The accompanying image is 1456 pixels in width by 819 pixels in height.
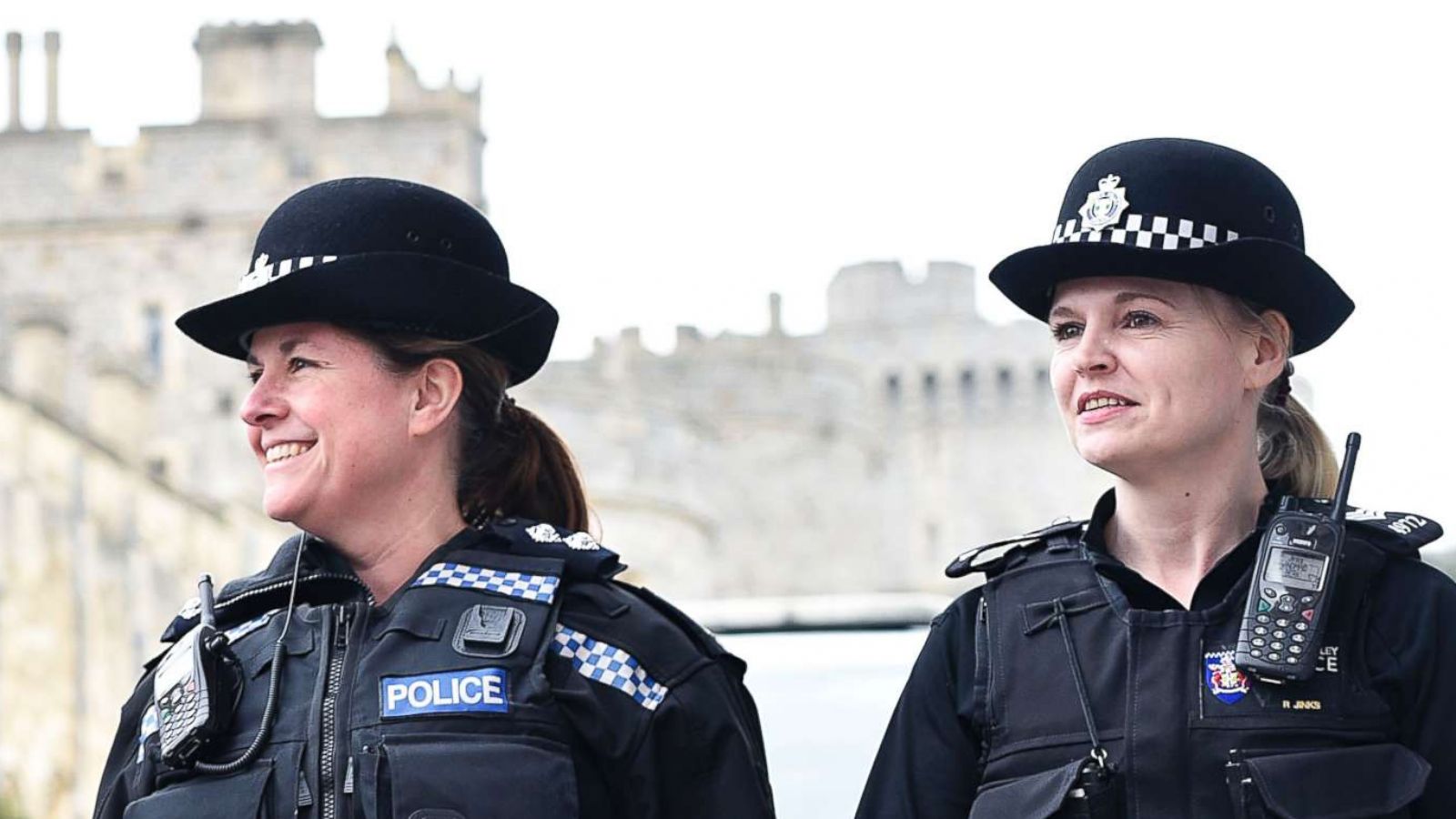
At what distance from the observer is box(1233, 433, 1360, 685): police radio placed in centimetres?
301

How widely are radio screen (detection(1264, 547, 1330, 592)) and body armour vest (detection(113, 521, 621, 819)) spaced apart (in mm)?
958

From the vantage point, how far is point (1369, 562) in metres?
3.12

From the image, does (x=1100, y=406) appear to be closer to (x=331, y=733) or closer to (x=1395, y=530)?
(x=1395, y=530)

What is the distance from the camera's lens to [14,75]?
146 feet

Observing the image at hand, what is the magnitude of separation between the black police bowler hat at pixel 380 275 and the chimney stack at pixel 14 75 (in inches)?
1631

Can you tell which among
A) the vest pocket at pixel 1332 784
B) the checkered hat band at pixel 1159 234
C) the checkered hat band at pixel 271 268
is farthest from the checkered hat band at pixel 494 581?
the vest pocket at pixel 1332 784

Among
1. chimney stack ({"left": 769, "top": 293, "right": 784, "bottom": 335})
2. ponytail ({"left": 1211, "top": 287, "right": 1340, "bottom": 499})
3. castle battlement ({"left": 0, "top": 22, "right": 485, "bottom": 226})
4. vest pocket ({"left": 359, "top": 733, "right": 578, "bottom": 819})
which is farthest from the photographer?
chimney stack ({"left": 769, "top": 293, "right": 784, "bottom": 335})

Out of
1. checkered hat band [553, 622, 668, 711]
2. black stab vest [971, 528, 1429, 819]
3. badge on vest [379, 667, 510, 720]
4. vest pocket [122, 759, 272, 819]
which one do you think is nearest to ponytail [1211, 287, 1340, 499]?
black stab vest [971, 528, 1429, 819]

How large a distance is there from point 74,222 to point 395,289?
4075 cm

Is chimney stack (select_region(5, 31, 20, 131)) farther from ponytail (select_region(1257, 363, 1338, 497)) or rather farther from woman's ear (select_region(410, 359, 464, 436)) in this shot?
ponytail (select_region(1257, 363, 1338, 497))

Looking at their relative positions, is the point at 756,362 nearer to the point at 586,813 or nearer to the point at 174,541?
the point at 174,541

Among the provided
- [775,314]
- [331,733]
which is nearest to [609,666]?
[331,733]

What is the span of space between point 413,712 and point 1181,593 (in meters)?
1.07

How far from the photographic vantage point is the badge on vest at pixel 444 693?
319 centimetres
